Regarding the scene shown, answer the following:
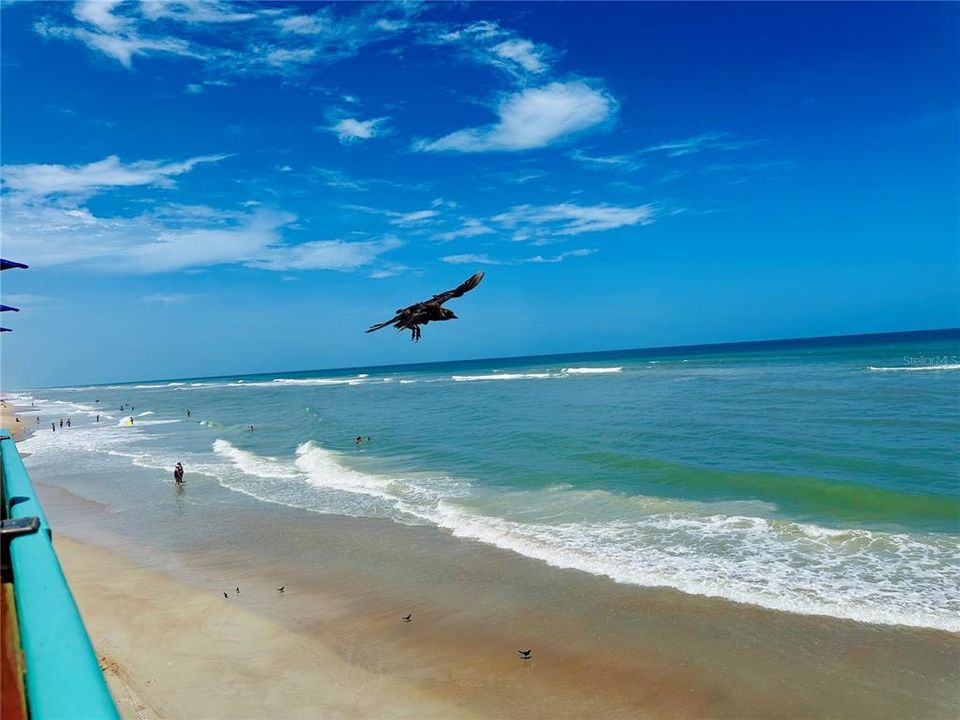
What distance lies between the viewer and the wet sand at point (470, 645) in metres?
8.24

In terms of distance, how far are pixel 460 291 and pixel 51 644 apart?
4.38 meters

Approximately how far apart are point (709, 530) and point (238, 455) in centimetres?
2242

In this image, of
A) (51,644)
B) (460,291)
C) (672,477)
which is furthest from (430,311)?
(672,477)

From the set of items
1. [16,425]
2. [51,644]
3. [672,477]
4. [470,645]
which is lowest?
[470,645]

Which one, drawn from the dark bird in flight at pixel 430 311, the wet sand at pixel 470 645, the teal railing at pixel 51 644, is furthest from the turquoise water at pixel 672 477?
the teal railing at pixel 51 644

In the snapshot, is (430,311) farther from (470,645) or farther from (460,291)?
(470,645)

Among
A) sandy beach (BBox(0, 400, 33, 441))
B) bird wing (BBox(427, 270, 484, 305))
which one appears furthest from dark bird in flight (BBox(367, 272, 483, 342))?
sandy beach (BBox(0, 400, 33, 441))

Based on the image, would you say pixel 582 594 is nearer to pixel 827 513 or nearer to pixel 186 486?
pixel 827 513

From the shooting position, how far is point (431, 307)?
5426mm

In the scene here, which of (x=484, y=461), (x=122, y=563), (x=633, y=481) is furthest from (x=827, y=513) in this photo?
(x=122, y=563)

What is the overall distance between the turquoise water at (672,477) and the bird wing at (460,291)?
8.38m

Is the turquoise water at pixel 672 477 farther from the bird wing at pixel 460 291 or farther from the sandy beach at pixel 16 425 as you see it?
the bird wing at pixel 460 291

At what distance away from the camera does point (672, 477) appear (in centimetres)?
1900

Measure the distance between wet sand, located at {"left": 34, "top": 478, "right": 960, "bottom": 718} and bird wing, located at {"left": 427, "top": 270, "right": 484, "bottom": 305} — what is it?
5759mm
